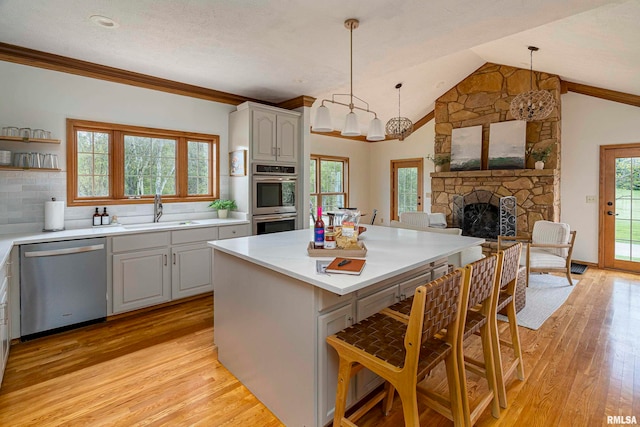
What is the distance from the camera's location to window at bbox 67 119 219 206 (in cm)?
340

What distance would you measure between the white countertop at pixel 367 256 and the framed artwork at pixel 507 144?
3783mm

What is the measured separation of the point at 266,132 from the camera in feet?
13.9

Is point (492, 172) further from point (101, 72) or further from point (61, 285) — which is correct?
point (61, 285)

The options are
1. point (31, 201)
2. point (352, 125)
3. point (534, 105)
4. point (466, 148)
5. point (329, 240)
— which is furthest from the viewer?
point (466, 148)

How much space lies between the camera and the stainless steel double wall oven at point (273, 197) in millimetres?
4246

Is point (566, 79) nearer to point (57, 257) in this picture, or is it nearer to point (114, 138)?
point (114, 138)

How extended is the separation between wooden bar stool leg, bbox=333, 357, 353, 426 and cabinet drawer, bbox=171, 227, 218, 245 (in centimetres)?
262

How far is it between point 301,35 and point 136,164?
8.12ft

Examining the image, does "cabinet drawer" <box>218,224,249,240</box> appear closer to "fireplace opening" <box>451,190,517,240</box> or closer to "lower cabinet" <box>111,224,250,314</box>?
"lower cabinet" <box>111,224,250,314</box>

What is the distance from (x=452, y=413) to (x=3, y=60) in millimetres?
4498

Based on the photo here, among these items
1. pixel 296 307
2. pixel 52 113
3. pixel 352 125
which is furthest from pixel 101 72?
pixel 296 307

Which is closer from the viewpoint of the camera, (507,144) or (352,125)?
(352,125)

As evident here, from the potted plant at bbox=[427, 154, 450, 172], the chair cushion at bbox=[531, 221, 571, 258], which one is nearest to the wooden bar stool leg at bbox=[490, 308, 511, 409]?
the chair cushion at bbox=[531, 221, 571, 258]

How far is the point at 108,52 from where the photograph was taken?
3.04m
